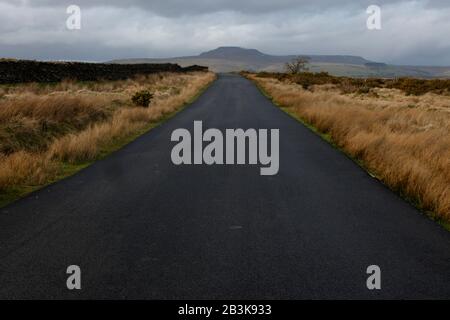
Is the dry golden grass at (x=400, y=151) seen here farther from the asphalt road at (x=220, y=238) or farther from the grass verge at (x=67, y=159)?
the grass verge at (x=67, y=159)

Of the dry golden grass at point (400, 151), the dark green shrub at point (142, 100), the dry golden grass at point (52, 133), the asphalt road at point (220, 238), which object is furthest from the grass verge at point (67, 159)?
the dry golden grass at point (400, 151)

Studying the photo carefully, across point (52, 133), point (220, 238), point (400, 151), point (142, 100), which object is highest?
point (142, 100)

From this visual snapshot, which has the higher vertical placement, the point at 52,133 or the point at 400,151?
the point at 52,133

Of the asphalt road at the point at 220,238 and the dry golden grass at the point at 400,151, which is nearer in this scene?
the asphalt road at the point at 220,238

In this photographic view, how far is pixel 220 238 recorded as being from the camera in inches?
218

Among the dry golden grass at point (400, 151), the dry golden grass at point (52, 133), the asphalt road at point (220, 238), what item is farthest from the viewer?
the dry golden grass at point (52, 133)

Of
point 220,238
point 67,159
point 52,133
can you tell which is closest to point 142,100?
point 52,133

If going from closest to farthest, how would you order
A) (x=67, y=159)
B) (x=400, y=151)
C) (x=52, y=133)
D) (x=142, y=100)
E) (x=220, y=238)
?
A: (x=220, y=238)
(x=400, y=151)
(x=67, y=159)
(x=52, y=133)
(x=142, y=100)

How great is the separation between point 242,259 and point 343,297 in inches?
47.3

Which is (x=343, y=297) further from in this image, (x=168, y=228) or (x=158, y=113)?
(x=158, y=113)

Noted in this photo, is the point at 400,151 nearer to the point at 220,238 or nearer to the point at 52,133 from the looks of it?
the point at 220,238

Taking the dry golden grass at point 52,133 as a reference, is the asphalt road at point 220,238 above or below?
below

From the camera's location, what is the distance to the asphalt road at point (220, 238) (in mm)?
4281
